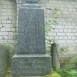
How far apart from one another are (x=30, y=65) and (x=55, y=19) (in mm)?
6323

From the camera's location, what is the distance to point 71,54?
14492 mm

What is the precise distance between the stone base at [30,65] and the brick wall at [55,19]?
5889 mm

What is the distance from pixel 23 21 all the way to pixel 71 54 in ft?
20.0

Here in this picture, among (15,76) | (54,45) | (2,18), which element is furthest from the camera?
(2,18)

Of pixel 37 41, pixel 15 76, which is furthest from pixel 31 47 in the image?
pixel 15 76

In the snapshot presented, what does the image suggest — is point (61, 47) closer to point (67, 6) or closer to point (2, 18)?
point (67, 6)

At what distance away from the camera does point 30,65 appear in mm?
8477

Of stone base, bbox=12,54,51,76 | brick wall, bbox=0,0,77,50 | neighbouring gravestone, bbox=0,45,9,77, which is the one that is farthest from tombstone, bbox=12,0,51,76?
brick wall, bbox=0,0,77,50

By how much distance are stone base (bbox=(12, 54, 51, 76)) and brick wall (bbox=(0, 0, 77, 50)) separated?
19.3 ft

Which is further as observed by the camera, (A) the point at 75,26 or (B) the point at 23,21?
(A) the point at 75,26

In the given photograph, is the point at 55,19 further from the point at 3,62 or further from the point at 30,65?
the point at 30,65

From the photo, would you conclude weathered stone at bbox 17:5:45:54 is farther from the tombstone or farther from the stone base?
the stone base

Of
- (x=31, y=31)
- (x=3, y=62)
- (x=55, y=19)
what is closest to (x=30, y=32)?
(x=31, y=31)

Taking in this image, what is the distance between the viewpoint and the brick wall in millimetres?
14344
